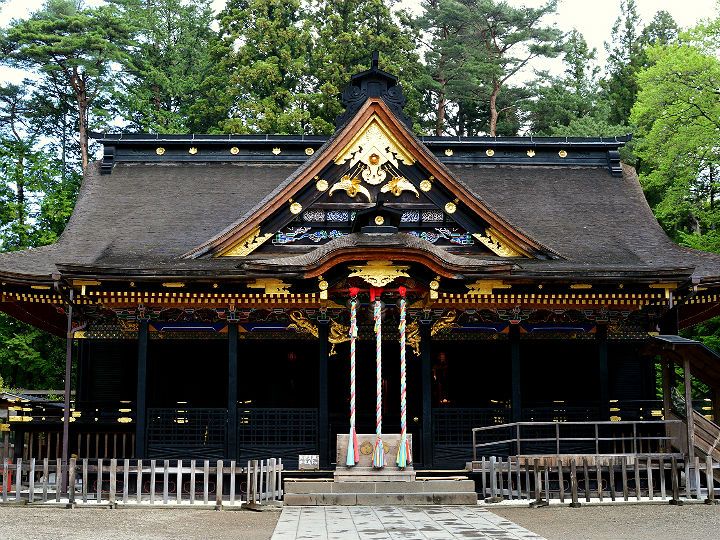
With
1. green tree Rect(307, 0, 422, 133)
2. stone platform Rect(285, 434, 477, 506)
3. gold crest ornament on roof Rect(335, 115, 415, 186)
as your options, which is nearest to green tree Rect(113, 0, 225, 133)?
green tree Rect(307, 0, 422, 133)

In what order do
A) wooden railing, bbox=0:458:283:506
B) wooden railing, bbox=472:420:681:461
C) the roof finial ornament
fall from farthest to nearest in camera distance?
the roof finial ornament < wooden railing, bbox=472:420:681:461 < wooden railing, bbox=0:458:283:506

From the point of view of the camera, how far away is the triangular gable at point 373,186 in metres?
20.1

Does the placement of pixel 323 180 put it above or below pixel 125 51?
below

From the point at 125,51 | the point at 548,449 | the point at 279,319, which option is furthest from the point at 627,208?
the point at 125,51

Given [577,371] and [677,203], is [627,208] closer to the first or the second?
[577,371]

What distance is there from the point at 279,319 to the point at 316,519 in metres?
7.74

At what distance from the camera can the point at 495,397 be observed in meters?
22.1

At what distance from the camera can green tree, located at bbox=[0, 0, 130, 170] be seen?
4359 cm

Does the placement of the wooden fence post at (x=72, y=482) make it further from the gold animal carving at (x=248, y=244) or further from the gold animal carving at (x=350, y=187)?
the gold animal carving at (x=350, y=187)

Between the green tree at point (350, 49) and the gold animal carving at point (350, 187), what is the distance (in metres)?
21.2

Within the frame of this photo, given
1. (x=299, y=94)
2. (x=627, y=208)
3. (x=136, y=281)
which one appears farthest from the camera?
(x=299, y=94)

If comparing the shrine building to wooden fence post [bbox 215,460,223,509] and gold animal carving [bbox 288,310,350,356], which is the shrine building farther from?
wooden fence post [bbox 215,460,223,509]

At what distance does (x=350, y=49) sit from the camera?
44250 millimetres

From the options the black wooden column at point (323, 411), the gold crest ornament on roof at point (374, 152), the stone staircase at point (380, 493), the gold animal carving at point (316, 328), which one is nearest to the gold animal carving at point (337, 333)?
the gold animal carving at point (316, 328)
